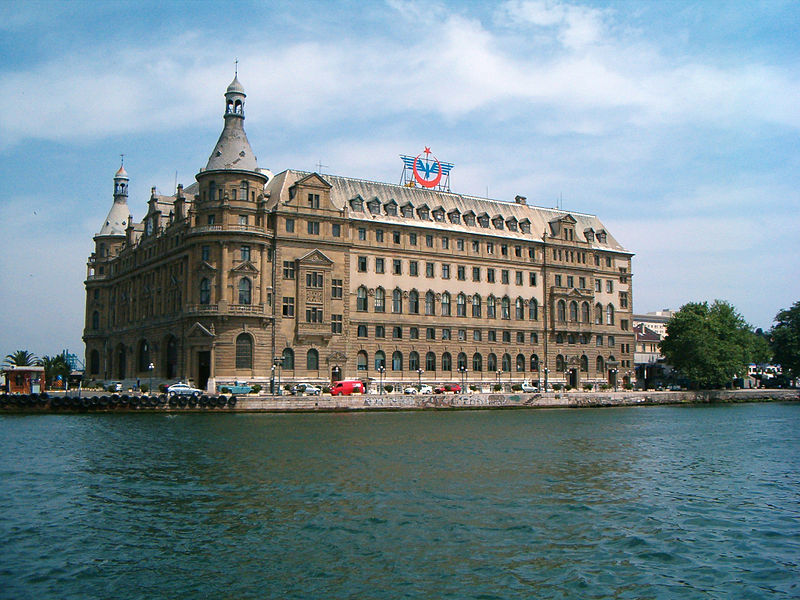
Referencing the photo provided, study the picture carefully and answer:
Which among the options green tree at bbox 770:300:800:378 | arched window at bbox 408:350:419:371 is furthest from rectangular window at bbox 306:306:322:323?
green tree at bbox 770:300:800:378

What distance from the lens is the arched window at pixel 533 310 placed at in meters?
117

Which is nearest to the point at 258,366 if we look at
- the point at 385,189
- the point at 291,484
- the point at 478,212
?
the point at 385,189

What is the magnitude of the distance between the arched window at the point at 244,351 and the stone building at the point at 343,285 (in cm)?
13

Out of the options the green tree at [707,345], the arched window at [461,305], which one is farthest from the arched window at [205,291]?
the green tree at [707,345]

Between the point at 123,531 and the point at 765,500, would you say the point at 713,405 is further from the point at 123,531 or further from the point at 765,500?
the point at 123,531

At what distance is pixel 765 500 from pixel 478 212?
89.1 meters

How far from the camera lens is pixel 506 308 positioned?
115000mm

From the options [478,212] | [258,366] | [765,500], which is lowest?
[765,500]

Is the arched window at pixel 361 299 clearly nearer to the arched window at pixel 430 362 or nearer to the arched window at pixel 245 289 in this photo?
the arched window at pixel 430 362

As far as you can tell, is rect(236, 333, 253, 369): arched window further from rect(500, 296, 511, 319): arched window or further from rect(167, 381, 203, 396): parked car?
rect(500, 296, 511, 319): arched window

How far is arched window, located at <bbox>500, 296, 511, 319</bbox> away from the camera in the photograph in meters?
114

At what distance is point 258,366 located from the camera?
92.3 m

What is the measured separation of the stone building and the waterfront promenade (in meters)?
14.2

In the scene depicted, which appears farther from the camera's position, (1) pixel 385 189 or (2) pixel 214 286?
(1) pixel 385 189
